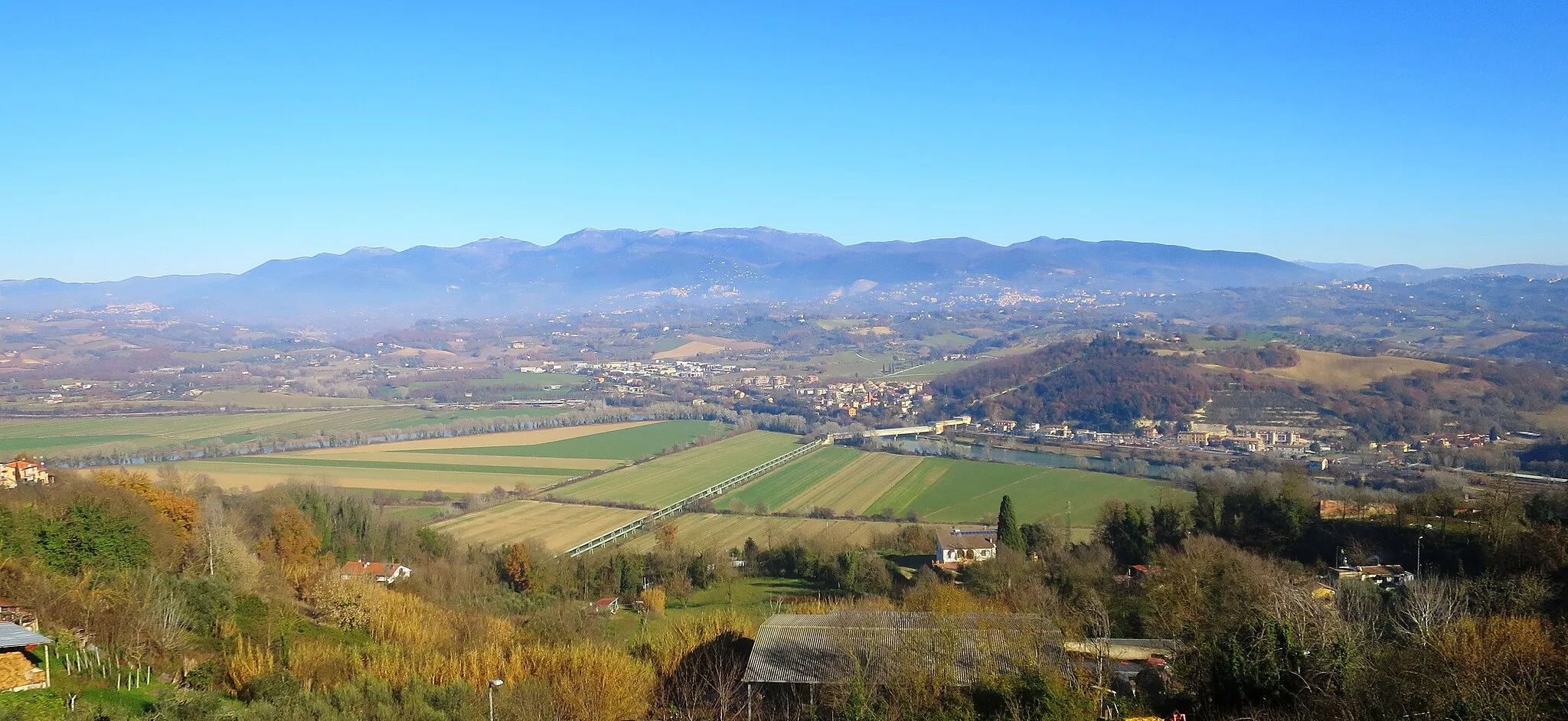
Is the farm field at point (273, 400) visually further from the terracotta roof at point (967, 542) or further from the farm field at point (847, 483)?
the terracotta roof at point (967, 542)

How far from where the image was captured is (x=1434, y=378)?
188ft

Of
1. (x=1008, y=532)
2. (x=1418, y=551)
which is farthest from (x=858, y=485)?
(x=1418, y=551)

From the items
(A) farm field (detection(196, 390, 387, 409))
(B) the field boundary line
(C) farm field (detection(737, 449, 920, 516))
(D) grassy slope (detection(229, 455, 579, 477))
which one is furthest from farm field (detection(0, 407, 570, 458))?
(C) farm field (detection(737, 449, 920, 516))

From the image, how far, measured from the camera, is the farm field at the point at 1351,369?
5925 centimetres

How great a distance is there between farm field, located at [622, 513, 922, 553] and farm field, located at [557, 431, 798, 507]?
371cm

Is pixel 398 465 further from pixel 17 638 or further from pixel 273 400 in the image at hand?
pixel 17 638

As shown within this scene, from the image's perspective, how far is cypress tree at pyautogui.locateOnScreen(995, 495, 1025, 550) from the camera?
85.7 ft

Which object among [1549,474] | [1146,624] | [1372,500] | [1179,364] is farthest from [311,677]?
[1179,364]

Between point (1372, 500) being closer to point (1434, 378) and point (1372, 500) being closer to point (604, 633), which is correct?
point (604, 633)

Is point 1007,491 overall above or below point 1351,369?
below

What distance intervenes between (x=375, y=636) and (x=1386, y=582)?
18621mm

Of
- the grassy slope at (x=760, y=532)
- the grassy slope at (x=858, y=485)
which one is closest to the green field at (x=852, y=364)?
the grassy slope at (x=858, y=485)

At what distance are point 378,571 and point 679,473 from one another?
2025 centimetres

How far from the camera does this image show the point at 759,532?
3219 cm
